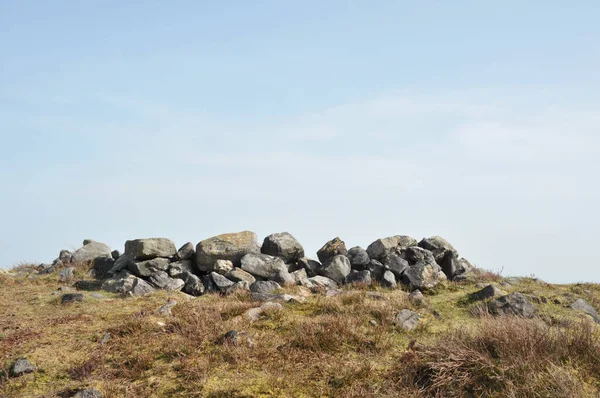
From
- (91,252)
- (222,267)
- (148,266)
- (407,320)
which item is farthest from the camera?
(91,252)

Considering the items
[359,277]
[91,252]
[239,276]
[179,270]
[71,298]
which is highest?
[91,252]

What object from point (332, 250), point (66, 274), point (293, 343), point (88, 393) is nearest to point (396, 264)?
point (332, 250)

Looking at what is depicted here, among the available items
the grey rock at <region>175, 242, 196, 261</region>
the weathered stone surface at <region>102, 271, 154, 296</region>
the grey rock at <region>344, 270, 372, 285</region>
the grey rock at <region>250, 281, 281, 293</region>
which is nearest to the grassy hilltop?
the grey rock at <region>250, 281, 281, 293</region>

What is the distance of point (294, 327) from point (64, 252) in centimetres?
1690

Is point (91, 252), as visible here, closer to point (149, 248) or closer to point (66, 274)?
point (66, 274)

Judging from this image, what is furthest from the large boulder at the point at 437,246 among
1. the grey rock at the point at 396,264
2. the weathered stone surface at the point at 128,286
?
the weathered stone surface at the point at 128,286

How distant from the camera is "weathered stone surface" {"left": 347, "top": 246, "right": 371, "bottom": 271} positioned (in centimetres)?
1990

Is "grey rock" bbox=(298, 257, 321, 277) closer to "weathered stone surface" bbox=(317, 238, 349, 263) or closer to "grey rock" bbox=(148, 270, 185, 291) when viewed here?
"weathered stone surface" bbox=(317, 238, 349, 263)

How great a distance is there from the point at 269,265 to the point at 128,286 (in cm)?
485

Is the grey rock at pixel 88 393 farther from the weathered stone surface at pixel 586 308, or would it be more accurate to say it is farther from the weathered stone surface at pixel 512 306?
the weathered stone surface at pixel 586 308

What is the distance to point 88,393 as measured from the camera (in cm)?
876

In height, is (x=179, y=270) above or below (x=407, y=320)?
above

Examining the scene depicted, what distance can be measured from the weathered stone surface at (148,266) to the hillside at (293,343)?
0.91 metres

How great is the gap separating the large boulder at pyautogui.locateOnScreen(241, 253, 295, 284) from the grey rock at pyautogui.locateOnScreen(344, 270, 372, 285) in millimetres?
2143
